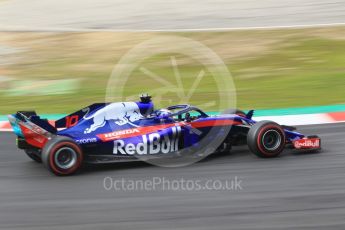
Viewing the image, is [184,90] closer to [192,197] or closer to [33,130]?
[33,130]

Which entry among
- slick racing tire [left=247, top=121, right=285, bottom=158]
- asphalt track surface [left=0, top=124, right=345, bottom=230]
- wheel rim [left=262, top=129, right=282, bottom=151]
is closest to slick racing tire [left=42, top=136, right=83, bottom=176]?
asphalt track surface [left=0, top=124, right=345, bottom=230]

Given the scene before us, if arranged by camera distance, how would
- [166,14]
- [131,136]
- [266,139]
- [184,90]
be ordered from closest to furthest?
[131,136] → [266,139] → [184,90] → [166,14]

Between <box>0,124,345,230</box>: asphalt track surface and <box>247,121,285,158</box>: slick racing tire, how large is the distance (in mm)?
138

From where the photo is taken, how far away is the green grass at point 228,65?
46.6ft

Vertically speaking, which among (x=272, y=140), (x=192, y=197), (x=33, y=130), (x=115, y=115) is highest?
(x=115, y=115)

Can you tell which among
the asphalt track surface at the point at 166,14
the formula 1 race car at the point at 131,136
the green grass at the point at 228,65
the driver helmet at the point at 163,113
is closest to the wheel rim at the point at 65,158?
the formula 1 race car at the point at 131,136

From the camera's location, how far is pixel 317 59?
17.2m

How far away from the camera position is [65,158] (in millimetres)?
8188

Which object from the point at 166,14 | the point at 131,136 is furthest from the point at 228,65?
the point at 131,136

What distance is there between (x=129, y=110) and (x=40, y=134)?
4.23 feet

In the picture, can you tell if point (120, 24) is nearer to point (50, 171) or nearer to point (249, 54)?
point (249, 54)

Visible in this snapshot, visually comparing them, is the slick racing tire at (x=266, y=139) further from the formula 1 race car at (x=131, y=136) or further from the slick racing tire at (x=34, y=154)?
the slick racing tire at (x=34, y=154)

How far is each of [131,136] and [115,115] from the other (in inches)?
15.6

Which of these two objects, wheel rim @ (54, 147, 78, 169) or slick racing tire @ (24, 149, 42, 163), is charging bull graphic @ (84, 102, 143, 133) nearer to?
wheel rim @ (54, 147, 78, 169)
